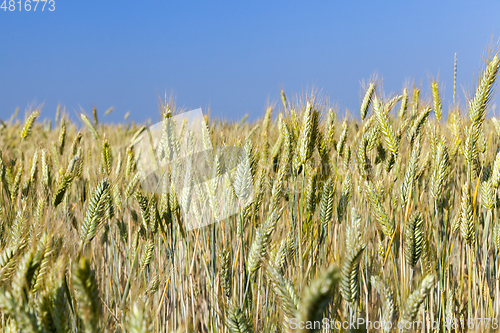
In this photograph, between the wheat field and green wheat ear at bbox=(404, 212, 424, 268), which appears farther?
green wheat ear at bbox=(404, 212, 424, 268)

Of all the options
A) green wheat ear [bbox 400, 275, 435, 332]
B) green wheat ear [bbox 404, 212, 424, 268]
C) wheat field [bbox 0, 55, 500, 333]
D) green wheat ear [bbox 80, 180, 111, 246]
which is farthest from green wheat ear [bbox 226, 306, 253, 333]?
green wheat ear [bbox 404, 212, 424, 268]

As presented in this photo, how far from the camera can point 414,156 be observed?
1.49 m

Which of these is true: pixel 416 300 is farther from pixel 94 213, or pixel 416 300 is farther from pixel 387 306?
pixel 94 213

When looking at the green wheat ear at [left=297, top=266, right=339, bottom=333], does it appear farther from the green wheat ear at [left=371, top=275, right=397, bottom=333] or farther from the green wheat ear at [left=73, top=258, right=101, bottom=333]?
the green wheat ear at [left=371, top=275, right=397, bottom=333]

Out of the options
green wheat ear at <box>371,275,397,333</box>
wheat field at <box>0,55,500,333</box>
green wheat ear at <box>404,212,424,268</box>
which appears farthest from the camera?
green wheat ear at <box>404,212,424,268</box>

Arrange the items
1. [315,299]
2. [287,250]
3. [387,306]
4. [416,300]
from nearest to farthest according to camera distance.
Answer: [315,299] → [416,300] → [387,306] → [287,250]

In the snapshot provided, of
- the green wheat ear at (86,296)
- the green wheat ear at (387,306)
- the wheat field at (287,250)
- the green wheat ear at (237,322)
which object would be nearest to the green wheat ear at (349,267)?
the wheat field at (287,250)

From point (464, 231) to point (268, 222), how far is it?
839 mm

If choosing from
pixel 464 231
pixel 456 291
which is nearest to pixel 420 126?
pixel 464 231

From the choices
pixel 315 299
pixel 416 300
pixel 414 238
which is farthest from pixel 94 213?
pixel 414 238

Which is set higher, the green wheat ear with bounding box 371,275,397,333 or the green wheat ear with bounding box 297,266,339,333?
the green wheat ear with bounding box 297,266,339,333

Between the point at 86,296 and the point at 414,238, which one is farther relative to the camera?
the point at 414,238

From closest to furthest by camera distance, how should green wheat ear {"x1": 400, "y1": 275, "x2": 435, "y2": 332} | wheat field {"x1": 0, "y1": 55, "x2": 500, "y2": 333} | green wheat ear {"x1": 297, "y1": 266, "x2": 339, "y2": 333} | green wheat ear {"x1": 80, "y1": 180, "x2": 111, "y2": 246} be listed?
green wheat ear {"x1": 297, "y1": 266, "x2": 339, "y2": 333} < wheat field {"x1": 0, "y1": 55, "x2": 500, "y2": 333} < green wheat ear {"x1": 400, "y1": 275, "x2": 435, "y2": 332} < green wheat ear {"x1": 80, "y1": 180, "x2": 111, "y2": 246}

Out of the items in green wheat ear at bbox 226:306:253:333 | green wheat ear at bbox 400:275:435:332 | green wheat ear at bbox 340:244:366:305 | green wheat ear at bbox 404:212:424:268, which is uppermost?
green wheat ear at bbox 404:212:424:268
